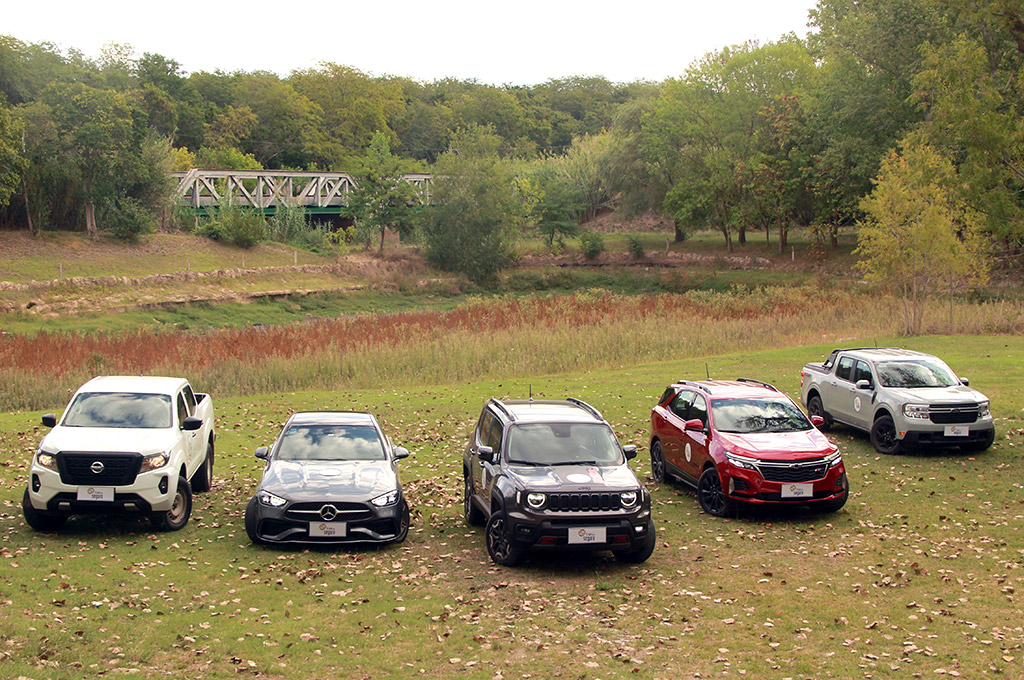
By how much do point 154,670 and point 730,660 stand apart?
5.24 m

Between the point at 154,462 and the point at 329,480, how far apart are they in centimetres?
246

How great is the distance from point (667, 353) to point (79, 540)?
80.6ft

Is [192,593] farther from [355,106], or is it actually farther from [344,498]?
[355,106]

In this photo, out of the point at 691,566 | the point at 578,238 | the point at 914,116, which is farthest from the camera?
the point at 578,238

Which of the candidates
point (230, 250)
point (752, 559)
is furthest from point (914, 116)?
point (752, 559)

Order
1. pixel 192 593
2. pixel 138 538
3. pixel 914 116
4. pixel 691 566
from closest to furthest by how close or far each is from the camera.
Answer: pixel 192 593
pixel 691 566
pixel 138 538
pixel 914 116

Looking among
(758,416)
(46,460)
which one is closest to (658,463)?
(758,416)

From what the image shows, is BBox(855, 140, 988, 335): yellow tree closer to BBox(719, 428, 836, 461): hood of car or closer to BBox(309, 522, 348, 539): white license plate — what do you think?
BBox(719, 428, 836, 461): hood of car

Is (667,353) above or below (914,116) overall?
below

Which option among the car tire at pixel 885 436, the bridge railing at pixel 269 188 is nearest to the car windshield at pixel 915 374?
the car tire at pixel 885 436

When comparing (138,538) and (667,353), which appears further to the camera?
(667,353)

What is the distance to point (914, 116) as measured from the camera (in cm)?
6166

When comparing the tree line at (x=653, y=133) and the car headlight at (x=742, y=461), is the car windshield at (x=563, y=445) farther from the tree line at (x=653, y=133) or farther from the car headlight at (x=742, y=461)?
the tree line at (x=653, y=133)

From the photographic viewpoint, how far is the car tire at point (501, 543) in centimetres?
1148
